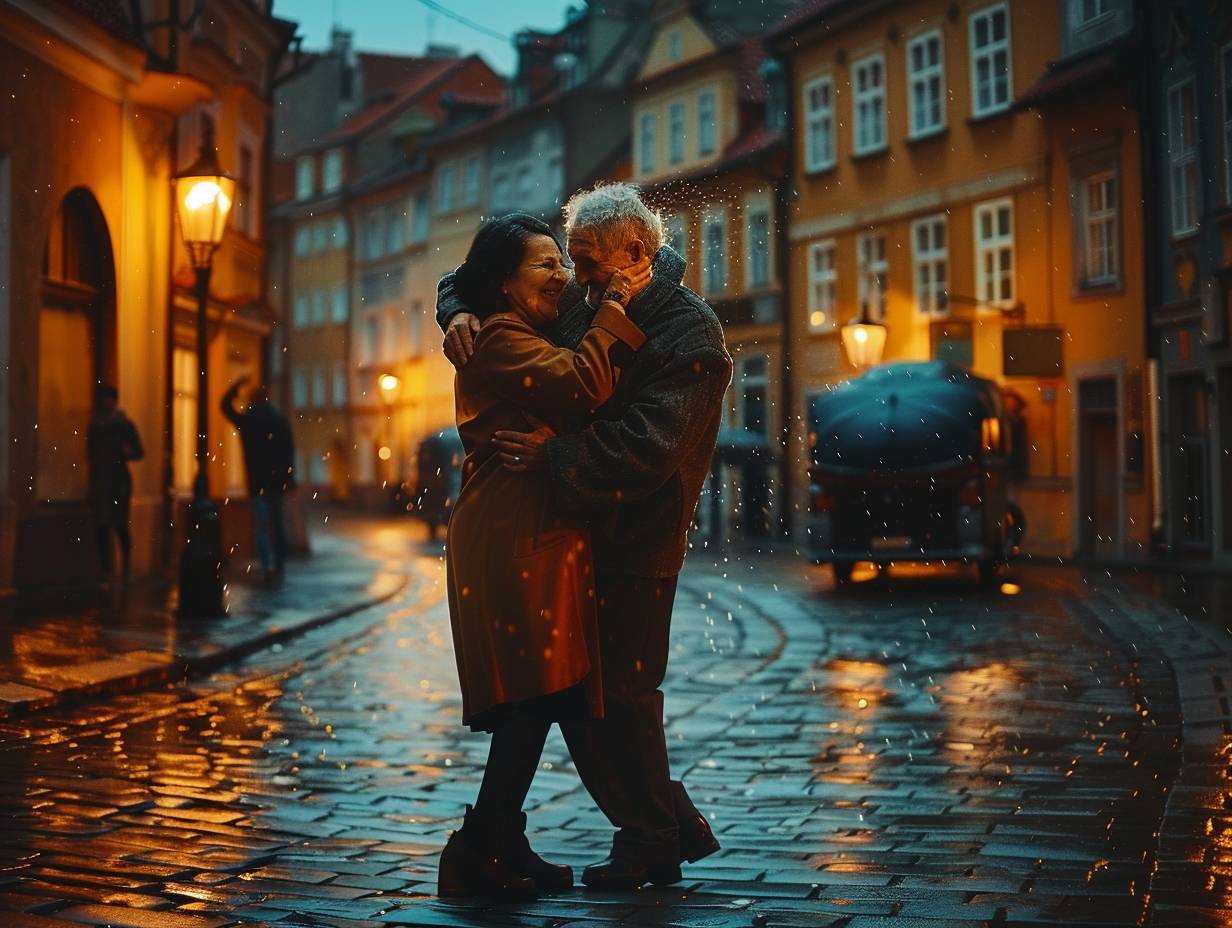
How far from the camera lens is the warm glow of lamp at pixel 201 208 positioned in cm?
1528

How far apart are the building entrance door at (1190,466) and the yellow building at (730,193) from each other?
9.68 meters

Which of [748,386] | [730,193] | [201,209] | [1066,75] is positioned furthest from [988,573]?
[730,193]

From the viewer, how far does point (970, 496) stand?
20234 millimetres

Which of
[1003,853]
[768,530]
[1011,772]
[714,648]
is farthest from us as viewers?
[768,530]

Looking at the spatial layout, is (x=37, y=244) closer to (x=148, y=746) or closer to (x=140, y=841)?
(x=148, y=746)

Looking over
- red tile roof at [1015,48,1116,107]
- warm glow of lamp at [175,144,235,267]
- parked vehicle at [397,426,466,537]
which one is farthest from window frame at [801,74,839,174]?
warm glow of lamp at [175,144,235,267]

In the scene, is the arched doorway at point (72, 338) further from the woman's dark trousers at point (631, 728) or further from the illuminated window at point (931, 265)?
the illuminated window at point (931, 265)

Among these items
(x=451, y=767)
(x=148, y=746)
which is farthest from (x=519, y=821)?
(x=148, y=746)

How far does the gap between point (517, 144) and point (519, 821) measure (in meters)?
56.1

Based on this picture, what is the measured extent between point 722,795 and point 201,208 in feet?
31.5

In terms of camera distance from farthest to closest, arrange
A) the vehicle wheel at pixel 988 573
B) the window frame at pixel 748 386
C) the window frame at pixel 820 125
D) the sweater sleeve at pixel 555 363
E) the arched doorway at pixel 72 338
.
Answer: the window frame at pixel 748 386, the window frame at pixel 820 125, the vehicle wheel at pixel 988 573, the arched doorway at pixel 72 338, the sweater sleeve at pixel 555 363

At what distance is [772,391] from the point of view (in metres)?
39.6

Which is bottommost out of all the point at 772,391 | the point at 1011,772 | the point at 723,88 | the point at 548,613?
the point at 1011,772

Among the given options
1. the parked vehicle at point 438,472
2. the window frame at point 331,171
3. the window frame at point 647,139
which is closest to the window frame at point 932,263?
the parked vehicle at point 438,472
